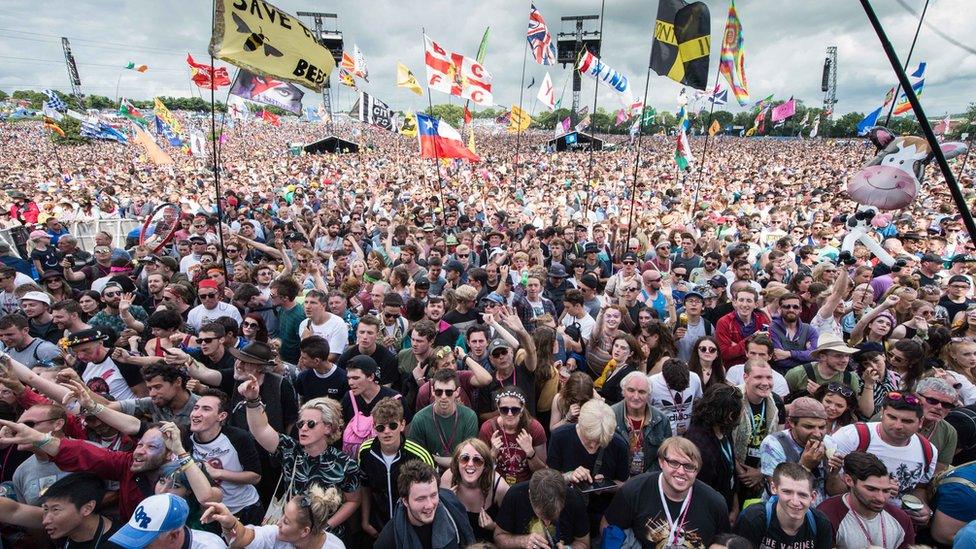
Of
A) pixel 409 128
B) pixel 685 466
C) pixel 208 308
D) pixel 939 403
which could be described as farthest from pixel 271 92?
pixel 409 128

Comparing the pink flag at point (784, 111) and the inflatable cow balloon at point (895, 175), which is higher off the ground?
the pink flag at point (784, 111)

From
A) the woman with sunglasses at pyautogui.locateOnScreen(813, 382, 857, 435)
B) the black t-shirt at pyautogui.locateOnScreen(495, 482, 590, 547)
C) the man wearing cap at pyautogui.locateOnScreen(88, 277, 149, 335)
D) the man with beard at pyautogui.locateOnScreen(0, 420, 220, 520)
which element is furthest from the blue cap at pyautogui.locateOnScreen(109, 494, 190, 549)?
the woman with sunglasses at pyautogui.locateOnScreen(813, 382, 857, 435)

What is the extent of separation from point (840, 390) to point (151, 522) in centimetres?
447

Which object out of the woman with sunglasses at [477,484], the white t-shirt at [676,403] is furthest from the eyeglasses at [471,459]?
the white t-shirt at [676,403]

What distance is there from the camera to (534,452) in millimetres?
3307

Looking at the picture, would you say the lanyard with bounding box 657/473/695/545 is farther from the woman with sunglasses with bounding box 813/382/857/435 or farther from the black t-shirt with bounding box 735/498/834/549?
the woman with sunglasses with bounding box 813/382/857/435

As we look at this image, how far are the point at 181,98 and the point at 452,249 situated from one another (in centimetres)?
13581

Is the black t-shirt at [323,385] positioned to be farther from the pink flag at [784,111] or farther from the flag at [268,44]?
the pink flag at [784,111]

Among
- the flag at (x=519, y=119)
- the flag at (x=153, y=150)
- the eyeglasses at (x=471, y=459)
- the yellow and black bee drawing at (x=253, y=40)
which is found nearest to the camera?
the eyeglasses at (x=471, y=459)

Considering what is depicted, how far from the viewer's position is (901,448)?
3.05 meters

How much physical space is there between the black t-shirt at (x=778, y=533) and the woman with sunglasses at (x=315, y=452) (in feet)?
7.81

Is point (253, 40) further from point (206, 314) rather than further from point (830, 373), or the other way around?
point (830, 373)

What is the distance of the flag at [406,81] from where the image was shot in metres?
13.8

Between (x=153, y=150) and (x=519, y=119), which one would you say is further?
(x=519, y=119)
